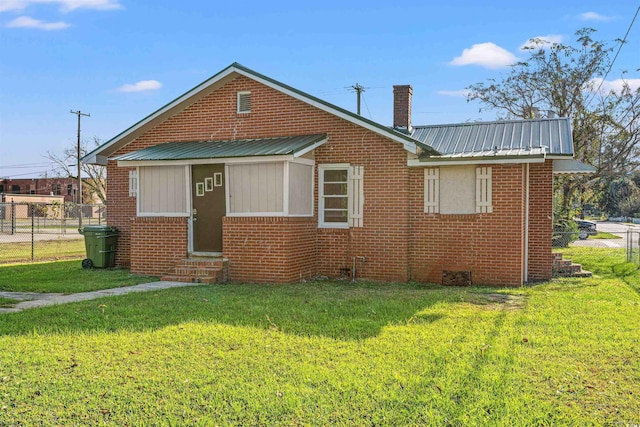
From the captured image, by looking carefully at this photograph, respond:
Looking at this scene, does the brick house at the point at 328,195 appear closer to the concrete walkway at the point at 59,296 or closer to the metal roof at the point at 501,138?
the metal roof at the point at 501,138

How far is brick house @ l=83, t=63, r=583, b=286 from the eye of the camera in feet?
40.5

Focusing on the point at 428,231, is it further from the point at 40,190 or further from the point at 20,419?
Result: the point at 40,190

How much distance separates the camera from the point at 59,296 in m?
10.4

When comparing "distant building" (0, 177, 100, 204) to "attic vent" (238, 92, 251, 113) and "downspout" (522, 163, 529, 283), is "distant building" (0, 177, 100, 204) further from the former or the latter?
"downspout" (522, 163, 529, 283)

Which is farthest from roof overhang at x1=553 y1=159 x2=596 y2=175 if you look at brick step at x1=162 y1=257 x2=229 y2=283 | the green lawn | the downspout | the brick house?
brick step at x1=162 y1=257 x2=229 y2=283

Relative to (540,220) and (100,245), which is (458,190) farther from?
(100,245)

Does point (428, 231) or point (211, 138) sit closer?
point (428, 231)

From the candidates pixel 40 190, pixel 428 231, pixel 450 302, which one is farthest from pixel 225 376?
pixel 40 190

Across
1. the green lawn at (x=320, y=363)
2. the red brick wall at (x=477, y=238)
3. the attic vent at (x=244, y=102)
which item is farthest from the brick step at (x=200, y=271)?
the red brick wall at (x=477, y=238)

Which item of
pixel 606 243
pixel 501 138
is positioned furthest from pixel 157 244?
pixel 606 243

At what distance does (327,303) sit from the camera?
370 inches

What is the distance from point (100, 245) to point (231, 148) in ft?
15.9

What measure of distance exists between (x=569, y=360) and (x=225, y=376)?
356 centimetres

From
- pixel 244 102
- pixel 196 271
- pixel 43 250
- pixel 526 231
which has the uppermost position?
pixel 244 102
